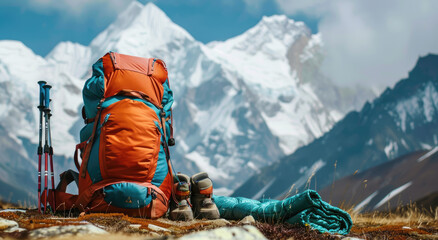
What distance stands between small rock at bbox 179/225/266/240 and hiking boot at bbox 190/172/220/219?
3.25 metres

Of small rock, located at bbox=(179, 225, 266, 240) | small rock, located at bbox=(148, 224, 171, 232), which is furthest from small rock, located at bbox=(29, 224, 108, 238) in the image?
small rock, located at bbox=(179, 225, 266, 240)

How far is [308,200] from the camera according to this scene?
250 inches

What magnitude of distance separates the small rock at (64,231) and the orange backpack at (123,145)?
2.18 meters

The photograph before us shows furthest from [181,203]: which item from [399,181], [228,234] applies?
[399,181]

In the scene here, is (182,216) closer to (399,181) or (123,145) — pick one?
(123,145)

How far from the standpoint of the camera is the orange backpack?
23.7ft

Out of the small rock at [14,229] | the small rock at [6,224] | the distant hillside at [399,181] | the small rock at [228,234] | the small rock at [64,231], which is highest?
the distant hillside at [399,181]

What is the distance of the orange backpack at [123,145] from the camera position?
23.7ft

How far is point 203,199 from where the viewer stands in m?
7.84

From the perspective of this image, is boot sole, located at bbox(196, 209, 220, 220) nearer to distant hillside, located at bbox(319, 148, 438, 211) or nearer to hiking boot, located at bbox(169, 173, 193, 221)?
hiking boot, located at bbox(169, 173, 193, 221)

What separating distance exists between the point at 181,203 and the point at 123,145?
1151 mm

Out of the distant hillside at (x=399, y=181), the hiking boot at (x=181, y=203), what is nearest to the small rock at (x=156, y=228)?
the hiking boot at (x=181, y=203)

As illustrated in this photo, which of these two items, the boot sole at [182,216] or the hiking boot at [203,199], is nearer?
the boot sole at [182,216]

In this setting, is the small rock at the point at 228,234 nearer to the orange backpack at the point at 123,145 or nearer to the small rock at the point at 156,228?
the small rock at the point at 156,228
